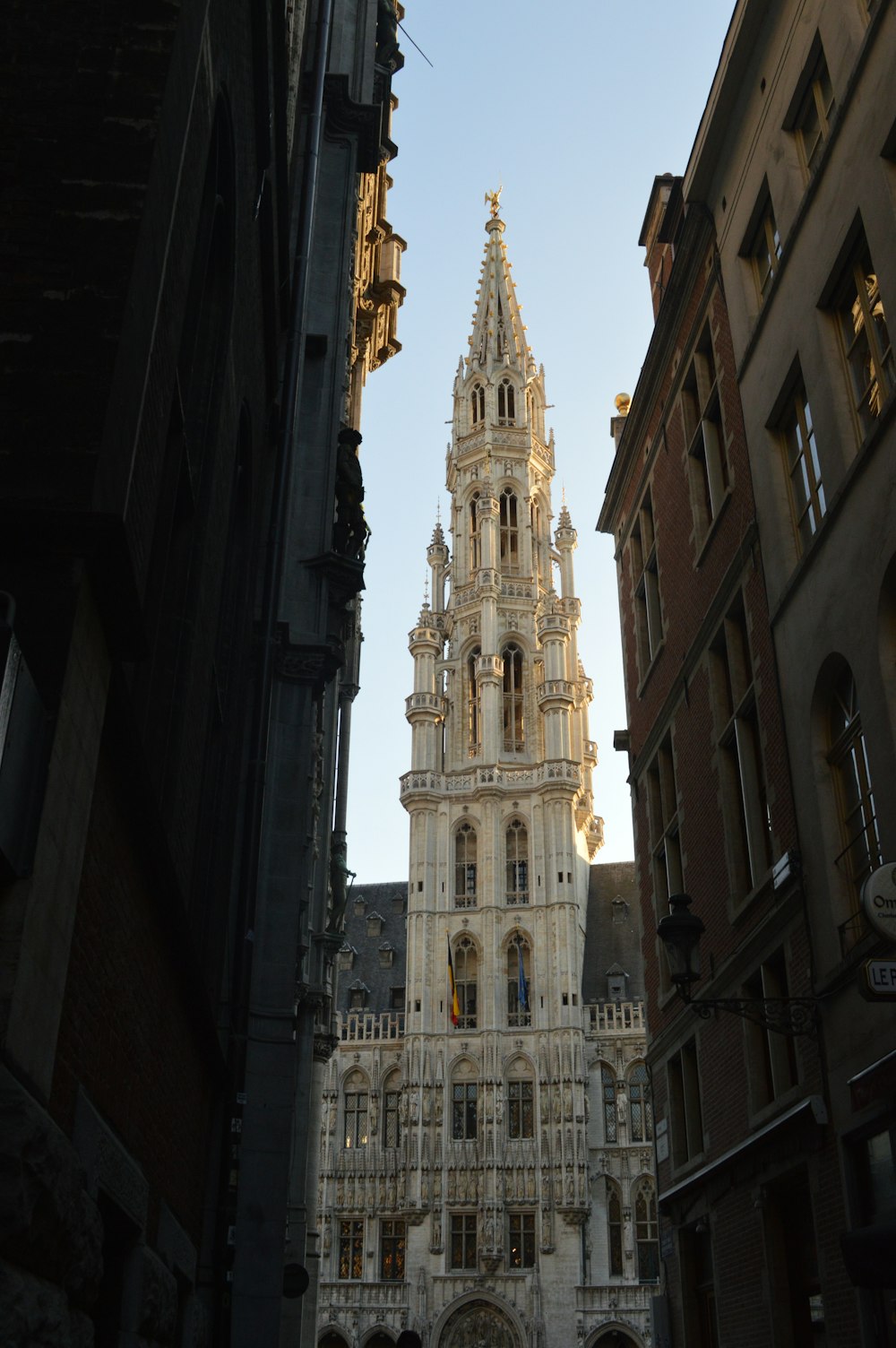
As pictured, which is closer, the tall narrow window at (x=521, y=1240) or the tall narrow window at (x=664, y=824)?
the tall narrow window at (x=664, y=824)

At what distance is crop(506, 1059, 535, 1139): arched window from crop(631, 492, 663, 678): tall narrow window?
139ft

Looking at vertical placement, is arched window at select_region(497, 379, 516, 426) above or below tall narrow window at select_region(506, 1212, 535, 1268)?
above

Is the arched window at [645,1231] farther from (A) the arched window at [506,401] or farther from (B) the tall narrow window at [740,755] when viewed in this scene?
(A) the arched window at [506,401]

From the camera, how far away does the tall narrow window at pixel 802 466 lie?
47.9 feet

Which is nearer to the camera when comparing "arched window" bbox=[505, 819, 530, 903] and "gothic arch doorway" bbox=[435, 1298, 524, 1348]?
"gothic arch doorway" bbox=[435, 1298, 524, 1348]

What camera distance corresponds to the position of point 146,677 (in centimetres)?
868

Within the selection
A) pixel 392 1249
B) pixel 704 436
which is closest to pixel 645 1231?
pixel 392 1249

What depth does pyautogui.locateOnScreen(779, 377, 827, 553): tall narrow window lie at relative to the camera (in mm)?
14599

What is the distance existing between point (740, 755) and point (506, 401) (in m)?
72.5

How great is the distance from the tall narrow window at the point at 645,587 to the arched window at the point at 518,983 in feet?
139

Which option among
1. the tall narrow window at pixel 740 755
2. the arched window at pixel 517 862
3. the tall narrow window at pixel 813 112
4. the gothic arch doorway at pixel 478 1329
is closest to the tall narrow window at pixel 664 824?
the tall narrow window at pixel 740 755

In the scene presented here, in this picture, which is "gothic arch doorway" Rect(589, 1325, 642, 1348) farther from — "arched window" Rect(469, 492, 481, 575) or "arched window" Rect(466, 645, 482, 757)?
"arched window" Rect(469, 492, 481, 575)

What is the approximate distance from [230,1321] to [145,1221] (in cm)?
593

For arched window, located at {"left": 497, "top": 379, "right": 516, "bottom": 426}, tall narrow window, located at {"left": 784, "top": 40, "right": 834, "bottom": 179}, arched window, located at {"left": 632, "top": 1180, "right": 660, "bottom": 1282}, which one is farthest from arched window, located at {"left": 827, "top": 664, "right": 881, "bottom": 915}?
arched window, located at {"left": 497, "top": 379, "right": 516, "bottom": 426}
